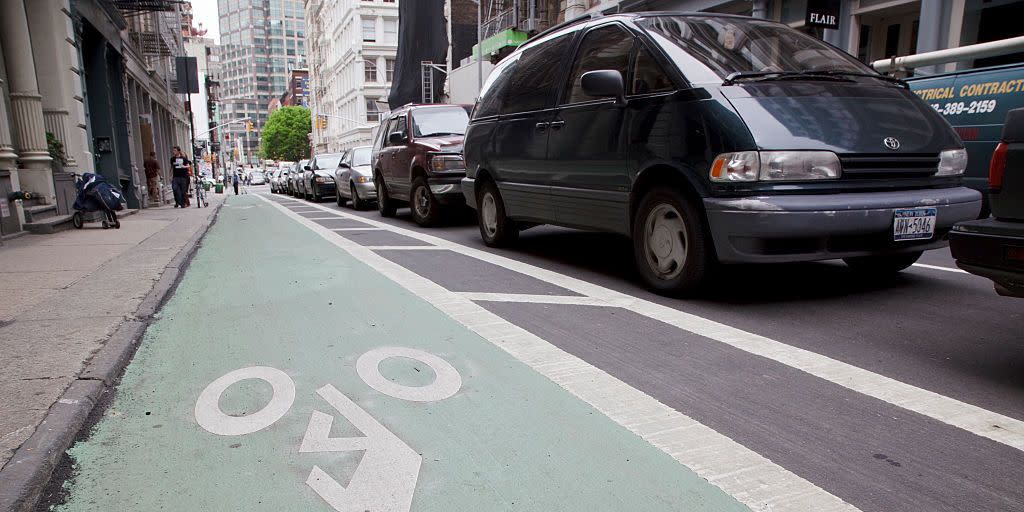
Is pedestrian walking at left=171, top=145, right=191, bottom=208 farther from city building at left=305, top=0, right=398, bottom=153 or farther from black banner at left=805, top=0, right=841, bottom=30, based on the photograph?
city building at left=305, top=0, right=398, bottom=153

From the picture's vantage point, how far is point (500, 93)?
7184 mm

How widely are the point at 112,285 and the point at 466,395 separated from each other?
4.09 meters

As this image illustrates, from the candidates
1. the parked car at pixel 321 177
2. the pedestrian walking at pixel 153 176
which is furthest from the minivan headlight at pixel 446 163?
the pedestrian walking at pixel 153 176

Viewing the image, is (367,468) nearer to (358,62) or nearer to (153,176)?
(153,176)

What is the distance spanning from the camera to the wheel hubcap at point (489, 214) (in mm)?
7402

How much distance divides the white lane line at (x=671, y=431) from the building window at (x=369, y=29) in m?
64.8

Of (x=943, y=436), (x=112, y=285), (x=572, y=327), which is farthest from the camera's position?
(x=112, y=285)

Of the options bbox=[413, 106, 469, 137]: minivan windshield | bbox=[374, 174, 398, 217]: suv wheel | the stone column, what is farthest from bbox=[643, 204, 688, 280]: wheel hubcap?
the stone column

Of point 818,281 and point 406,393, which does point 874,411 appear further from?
point 818,281

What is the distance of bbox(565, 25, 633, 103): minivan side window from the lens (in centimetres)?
523

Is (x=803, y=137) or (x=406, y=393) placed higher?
(x=803, y=137)

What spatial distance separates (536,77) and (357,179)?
9.84 meters

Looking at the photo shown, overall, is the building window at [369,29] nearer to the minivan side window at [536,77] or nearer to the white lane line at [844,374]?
the minivan side window at [536,77]

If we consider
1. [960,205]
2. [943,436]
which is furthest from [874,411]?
[960,205]
